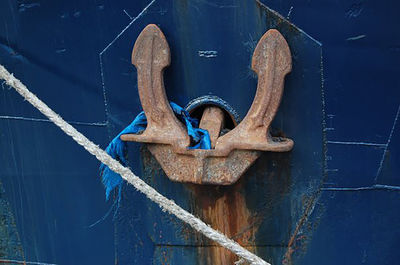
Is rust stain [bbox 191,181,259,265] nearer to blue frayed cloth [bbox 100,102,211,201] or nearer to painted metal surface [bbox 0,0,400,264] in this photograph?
painted metal surface [bbox 0,0,400,264]

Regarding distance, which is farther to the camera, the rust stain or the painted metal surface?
the rust stain

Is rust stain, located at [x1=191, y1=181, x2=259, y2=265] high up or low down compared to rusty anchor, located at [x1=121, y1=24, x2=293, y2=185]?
down

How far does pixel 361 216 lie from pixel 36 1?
159 cm

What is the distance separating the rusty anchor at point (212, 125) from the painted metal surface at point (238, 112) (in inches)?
3.7

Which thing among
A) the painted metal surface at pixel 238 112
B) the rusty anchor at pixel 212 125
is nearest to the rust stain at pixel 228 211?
the painted metal surface at pixel 238 112

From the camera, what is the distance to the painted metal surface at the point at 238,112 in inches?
68.2

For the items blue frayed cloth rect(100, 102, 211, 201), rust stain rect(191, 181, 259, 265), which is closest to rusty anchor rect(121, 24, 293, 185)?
blue frayed cloth rect(100, 102, 211, 201)

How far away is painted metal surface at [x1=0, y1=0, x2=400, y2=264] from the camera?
1733mm

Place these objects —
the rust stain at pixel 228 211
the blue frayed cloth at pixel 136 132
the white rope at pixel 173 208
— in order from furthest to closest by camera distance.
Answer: the rust stain at pixel 228 211
the blue frayed cloth at pixel 136 132
the white rope at pixel 173 208

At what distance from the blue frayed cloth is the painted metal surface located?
0.23 feet

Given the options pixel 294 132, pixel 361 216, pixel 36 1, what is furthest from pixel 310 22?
pixel 36 1

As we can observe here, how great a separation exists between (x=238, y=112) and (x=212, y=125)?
0.40 ft

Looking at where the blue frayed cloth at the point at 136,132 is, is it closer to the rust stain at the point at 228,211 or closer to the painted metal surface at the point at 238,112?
the painted metal surface at the point at 238,112

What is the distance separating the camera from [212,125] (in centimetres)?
183
